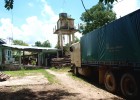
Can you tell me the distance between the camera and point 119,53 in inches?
535

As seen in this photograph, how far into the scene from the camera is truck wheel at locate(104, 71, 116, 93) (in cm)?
1452

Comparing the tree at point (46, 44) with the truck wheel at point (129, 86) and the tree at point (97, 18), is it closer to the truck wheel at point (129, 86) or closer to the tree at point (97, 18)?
the tree at point (97, 18)

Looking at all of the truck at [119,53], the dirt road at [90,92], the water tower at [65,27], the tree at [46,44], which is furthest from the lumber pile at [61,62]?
the tree at [46,44]

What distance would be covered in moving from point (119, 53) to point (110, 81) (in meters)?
2.30

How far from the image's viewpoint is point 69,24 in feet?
164

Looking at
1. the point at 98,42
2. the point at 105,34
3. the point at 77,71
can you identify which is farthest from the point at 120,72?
the point at 77,71

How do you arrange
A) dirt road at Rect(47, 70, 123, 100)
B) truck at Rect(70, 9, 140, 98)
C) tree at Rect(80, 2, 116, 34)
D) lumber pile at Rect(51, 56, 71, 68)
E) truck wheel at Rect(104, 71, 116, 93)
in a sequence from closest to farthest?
1. truck at Rect(70, 9, 140, 98)
2. dirt road at Rect(47, 70, 123, 100)
3. truck wheel at Rect(104, 71, 116, 93)
4. lumber pile at Rect(51, 56, 71, 68)
5. tree at Rect(80, 2, 116, 34)

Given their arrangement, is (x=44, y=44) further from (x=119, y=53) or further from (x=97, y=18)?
(x=119, y=53)

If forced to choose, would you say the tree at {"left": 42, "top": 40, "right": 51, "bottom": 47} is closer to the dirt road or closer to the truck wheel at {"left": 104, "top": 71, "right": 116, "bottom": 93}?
the dirt road

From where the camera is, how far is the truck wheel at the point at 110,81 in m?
14.5

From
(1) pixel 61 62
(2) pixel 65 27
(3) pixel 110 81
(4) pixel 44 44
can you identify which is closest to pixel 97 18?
(2) pixel 65 27

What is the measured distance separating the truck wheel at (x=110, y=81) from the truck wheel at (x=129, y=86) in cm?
134

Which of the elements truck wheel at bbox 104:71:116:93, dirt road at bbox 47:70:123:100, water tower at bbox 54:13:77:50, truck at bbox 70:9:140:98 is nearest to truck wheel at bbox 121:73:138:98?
truck at bbox 70:9:140:98

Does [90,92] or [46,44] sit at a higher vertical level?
[46,44]
